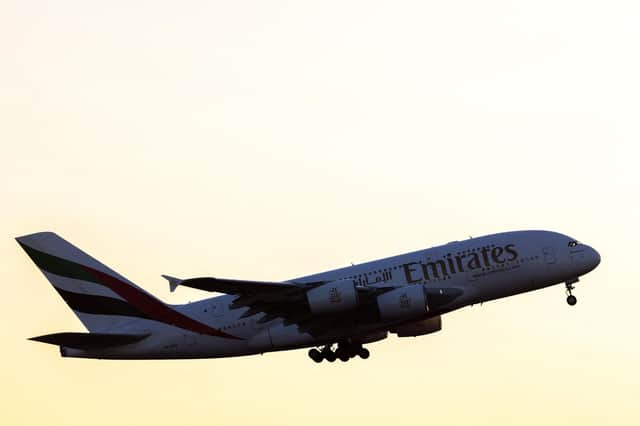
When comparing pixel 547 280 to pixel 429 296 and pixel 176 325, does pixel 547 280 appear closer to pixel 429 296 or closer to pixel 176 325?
pixel 429 296

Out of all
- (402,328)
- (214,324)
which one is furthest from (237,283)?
(402,328)

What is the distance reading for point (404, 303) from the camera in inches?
1880

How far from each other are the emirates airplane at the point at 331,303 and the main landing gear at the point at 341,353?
0.04 meters

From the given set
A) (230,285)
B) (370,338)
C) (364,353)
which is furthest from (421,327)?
(230,285)

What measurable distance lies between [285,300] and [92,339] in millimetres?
9085

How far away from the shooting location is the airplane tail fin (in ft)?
174

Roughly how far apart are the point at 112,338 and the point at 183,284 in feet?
27.0

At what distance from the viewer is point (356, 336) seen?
51.7 m

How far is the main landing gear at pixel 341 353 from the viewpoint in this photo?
52469 millimetres

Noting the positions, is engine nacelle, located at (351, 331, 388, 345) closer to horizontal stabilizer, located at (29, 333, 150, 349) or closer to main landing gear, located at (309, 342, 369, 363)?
main landing gear, located at (309, 342, 369, 363)

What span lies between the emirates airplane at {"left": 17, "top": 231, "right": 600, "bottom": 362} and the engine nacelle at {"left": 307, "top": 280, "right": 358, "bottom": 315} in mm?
40

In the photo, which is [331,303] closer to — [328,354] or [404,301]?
[404,301]

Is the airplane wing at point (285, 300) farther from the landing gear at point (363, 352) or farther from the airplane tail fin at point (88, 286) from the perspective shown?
the airplane tail fin at point (88, 286)

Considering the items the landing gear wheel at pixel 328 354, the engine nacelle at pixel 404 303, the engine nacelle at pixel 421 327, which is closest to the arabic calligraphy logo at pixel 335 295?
the engine nacelle at pixel 404 303
